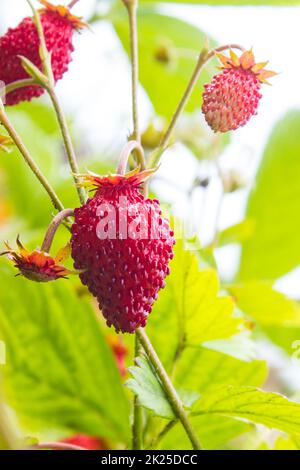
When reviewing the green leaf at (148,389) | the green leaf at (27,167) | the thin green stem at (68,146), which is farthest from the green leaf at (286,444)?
the green leaf at (27,167)

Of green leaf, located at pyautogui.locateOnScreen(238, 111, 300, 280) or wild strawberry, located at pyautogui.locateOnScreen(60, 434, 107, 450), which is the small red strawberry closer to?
wild strawberry, located at pyautogui.locateOnScreen(60, 434, 107, 450)

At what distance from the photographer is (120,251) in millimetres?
326

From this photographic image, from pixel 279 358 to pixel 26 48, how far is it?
493 millimetres

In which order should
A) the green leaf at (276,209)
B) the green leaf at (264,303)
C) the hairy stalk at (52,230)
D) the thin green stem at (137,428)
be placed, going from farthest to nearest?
the green leaf at (276,209) → the green leaf at (264,303) → the thin green stem at (137,428) → the hairy stalk at (52,230)

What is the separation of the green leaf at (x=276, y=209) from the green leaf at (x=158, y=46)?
0.40 feet

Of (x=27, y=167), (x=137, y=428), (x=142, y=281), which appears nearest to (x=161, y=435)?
(x=137, y=428)

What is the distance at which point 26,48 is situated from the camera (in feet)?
1.30

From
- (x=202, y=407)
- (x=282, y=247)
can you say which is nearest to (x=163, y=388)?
(x=202, y=407)

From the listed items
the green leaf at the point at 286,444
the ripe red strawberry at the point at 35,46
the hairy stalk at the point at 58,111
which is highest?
the ripe red strawberry at the point at 35,46

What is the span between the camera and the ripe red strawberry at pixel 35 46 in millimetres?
395

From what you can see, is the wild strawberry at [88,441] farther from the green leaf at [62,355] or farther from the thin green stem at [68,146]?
the thin green stem at [68,146]

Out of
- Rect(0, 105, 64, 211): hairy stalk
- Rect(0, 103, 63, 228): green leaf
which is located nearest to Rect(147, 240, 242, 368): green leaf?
Rect(0, 105, 64, 211): hairy stalk

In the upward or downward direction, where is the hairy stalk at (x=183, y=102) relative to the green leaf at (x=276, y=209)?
downward

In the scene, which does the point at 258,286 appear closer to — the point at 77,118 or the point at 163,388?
the point at 163,388
